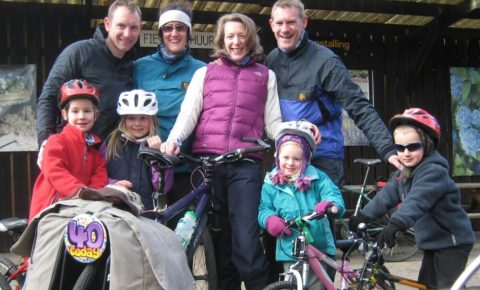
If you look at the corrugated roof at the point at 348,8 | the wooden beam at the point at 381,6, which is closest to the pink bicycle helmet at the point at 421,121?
the corrugated roof at the point at 348,8

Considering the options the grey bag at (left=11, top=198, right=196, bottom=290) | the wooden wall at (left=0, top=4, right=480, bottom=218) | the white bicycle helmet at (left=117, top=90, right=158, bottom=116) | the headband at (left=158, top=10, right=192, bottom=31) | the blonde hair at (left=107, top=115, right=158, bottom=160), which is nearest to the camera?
the grey bag at (left=11, top=198, right=196, bottom=290)

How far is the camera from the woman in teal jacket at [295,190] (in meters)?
3.61

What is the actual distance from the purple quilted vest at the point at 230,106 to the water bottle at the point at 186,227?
45 cm

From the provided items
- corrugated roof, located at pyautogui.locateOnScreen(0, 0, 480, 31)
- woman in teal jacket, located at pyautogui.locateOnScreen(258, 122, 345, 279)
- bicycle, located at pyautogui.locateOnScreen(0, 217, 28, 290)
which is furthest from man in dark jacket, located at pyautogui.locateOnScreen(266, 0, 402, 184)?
corrugated roof, located at pyautogui.locateOnScreen(0, 0, 480, 31)

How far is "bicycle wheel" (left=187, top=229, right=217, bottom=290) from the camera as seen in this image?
12.5 feet

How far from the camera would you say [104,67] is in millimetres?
4043

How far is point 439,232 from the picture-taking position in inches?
140

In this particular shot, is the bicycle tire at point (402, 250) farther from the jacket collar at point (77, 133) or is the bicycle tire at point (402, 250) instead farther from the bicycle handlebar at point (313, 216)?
the jacket collar at point (77, 133)

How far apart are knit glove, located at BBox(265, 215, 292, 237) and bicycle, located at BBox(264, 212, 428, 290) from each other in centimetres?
4

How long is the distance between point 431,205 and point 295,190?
2.71 feet

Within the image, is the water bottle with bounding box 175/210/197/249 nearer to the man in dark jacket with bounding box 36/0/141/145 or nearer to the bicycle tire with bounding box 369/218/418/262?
the man in dark jacket with bounding box 36/0/141/145

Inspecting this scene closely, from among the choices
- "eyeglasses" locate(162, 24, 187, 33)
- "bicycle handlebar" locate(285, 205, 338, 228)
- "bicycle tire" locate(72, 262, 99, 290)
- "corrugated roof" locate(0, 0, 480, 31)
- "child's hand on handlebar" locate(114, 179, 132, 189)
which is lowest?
"bicycle tire" locate(72, 262, 99, 290)

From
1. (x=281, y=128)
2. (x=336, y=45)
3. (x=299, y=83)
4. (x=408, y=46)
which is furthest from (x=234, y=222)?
(x=408, y=46)

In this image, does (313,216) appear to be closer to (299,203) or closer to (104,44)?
(299,203)
